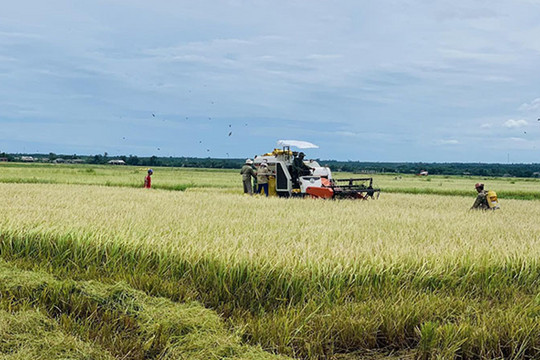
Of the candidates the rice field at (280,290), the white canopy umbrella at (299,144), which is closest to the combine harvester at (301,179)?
the white canopy umbrella at (299,144)

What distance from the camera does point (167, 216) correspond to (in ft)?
31.8

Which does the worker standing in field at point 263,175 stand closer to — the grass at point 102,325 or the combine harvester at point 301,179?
the combine harvester at point 301,179

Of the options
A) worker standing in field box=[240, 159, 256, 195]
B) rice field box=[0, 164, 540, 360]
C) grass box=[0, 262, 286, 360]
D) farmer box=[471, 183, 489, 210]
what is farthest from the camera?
worker standing in field box=[240, 159, 256, 195]

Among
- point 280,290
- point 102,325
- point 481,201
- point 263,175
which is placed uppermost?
point 263,175

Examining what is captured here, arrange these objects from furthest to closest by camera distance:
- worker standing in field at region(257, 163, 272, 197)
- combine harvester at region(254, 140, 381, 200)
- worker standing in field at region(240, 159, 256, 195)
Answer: worker standing in field at region(240, 159, 256, 195), worker standing in field at region(257, 163, 272, 197), combine harvester at region(254, 140, 381, 200)

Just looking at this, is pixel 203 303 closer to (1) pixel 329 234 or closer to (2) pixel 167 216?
(1) pixel 329 234

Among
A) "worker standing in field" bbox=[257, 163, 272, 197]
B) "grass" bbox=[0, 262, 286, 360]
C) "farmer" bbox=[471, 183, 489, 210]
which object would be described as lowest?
"grass" bbox=[0, 262, 286, 360]

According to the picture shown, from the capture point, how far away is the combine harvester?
16.8 meters

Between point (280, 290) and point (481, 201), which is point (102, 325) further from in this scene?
point (481, 201)

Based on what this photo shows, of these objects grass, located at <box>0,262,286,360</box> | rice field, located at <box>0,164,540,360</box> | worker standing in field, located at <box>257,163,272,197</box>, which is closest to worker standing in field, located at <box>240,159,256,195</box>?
worker standing in field, located at <box>257,163,272,197</box>

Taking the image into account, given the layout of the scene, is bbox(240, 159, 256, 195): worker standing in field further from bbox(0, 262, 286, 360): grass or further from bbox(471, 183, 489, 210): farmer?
bbox(0, 262, 286, 360): grass

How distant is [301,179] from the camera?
57.9 feet

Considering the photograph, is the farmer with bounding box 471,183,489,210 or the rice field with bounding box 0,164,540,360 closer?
the rice field with bounding box 0,164,540,360

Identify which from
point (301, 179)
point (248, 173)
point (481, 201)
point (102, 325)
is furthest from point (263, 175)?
point (102, 325)
